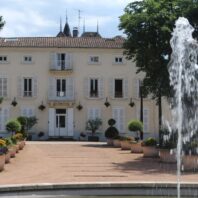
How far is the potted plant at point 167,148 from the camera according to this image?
23812mm

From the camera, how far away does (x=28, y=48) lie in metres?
49.9

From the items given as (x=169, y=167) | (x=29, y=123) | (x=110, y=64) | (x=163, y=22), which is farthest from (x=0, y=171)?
(x=110, y=64)

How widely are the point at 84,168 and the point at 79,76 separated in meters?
29.2

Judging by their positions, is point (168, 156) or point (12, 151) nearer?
point (168, 156)

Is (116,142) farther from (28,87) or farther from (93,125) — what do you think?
(28,87)

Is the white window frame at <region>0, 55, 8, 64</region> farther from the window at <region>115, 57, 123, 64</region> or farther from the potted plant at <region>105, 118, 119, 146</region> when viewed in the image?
the potted plant at <region>105, 118, 119, 146</region>

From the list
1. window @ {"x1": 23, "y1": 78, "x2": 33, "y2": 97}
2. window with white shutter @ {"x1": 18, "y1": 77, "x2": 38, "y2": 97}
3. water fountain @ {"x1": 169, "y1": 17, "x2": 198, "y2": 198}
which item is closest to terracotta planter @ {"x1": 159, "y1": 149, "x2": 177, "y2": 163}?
water fountain @ {"x1": 169, "y1": 17, "x2": 198, "y2": 198}

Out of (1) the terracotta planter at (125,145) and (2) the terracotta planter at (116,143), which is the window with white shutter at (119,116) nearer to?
(2) the terracotta planter at (116,143)

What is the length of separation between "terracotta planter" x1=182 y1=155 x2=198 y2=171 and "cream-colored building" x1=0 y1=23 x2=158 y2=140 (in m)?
28.1

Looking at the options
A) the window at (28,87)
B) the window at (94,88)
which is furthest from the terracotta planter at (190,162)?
the window at (28,87)

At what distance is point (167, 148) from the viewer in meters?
24.8

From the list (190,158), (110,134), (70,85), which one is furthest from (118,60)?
(190,158)

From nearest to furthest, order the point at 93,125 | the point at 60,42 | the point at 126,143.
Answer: the point at 126,143 → the point at 93,125 → the point at 60,42

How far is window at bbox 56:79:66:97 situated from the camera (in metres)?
50.0
